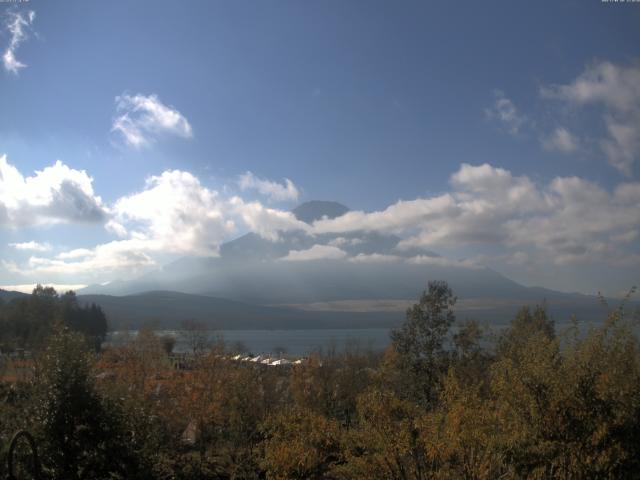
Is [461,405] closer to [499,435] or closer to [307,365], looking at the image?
[499,435]

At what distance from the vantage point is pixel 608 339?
36.9 ft

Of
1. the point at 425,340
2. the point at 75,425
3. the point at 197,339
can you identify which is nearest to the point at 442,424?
the point at 75,425

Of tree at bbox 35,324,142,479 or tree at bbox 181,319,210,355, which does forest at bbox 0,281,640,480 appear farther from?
tree at bbox 181,319,210,355

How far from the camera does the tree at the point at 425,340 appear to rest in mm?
21922

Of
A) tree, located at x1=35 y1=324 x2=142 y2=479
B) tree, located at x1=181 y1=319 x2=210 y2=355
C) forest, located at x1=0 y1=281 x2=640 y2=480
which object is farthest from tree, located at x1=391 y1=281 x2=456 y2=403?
tree, located at x1=181 y1=319 x2=210 y2=355

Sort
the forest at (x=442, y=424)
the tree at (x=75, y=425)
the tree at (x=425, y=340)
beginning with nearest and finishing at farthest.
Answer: the forest at (x=442, y=424)
the tree at (x=75, y=425)
the tree at (x=425, y=340)

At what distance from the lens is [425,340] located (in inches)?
878

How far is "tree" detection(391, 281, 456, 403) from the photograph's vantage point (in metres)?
21.9

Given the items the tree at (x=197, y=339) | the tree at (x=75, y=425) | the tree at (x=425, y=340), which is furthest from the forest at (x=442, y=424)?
the tree at (x=197, y=339)

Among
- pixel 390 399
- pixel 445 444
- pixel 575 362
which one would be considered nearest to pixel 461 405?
pixel 445 444

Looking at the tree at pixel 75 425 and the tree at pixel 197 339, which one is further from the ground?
the tree at pixel 75 425

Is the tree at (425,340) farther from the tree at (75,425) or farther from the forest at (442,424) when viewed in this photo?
the tree at (75,425)

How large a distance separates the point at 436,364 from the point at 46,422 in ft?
47.7

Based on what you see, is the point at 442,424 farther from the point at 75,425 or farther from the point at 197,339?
the point at 197,339
